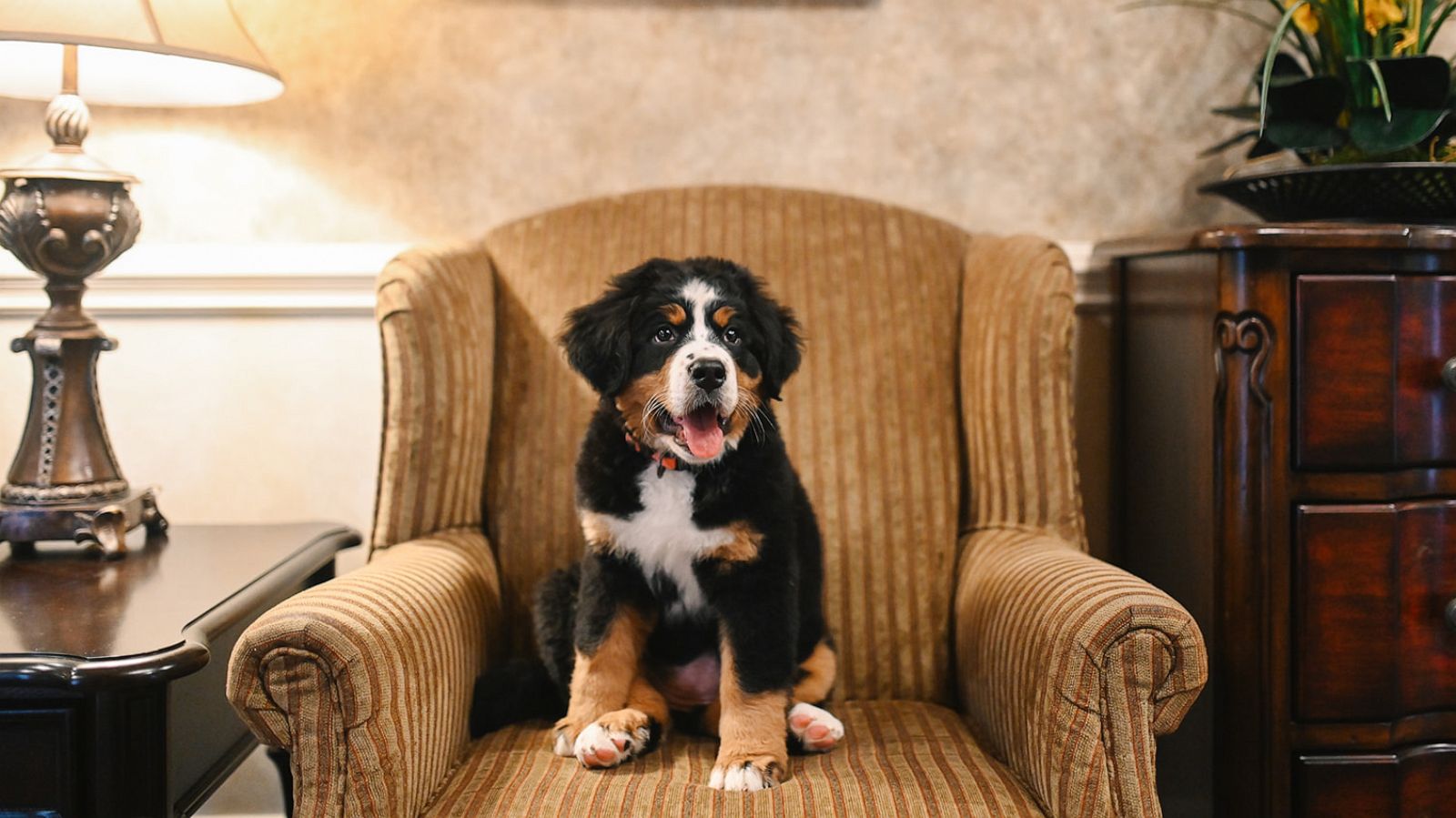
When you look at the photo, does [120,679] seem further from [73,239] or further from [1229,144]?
[1229,144]

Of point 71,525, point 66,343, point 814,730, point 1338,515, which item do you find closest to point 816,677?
point 814,730

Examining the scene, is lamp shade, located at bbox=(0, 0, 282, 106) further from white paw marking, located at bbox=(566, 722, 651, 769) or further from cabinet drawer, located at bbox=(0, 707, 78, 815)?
white paw marking, located at bbox=(566, 722, 651, 769)

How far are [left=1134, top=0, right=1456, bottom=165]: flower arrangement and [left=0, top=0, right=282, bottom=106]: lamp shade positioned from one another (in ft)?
5.37

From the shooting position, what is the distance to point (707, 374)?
1.44 meters

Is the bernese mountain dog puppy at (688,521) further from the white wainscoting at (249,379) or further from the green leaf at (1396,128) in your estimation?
the green leaf at (1396,128)

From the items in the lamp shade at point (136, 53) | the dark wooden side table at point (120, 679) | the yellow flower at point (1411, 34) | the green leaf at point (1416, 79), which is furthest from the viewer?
the yellow flower at point (1411, 34)

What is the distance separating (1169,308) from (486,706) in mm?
1258

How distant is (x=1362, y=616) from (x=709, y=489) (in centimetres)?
97

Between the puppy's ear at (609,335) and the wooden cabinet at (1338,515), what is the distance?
0.85 meters

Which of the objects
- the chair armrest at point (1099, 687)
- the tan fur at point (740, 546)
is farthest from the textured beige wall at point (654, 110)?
the chair armrest at point (1099, 687)

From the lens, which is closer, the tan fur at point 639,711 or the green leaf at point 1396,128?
the tan fur at point 639,711

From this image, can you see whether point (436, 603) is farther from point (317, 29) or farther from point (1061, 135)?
point (1061, 135)

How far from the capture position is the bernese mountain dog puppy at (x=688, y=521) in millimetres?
1493

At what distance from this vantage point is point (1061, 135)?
2.30 metres
